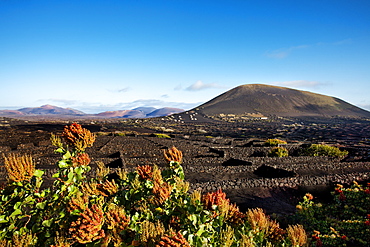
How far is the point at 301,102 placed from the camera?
145m

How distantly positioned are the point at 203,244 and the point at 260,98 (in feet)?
485

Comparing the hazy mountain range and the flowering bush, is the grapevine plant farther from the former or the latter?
the hazy mountain range

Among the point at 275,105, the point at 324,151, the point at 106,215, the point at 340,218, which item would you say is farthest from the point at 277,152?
the point at 275,105

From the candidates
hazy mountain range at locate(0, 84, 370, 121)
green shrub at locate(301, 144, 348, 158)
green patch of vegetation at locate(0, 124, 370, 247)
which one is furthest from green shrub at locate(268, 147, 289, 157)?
hazy mountain range at locate(0, 84, 370, 121)

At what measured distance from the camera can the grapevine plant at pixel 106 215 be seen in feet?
8.09

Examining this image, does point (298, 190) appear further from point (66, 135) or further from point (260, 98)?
point (260, 98)

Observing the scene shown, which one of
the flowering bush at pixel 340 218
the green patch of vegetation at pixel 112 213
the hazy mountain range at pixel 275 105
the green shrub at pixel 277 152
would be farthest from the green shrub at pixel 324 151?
the hazy mountain range at pixel 275 105

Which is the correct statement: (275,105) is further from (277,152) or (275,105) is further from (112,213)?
(112,213)

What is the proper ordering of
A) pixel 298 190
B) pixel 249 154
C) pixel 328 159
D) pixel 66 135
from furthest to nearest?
pixel 249 154 → pixel 328 159 → pixel 298 190 → pixel 66 135

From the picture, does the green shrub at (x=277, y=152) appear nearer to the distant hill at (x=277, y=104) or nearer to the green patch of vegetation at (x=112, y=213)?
the green patch of vegetation at (x=112, y=213)

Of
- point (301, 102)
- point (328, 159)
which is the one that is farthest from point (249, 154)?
point (301, 102)

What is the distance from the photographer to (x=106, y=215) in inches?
105

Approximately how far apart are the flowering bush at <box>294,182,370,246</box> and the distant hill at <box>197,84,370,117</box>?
113 metres

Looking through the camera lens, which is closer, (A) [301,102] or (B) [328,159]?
(B) [328,159]
